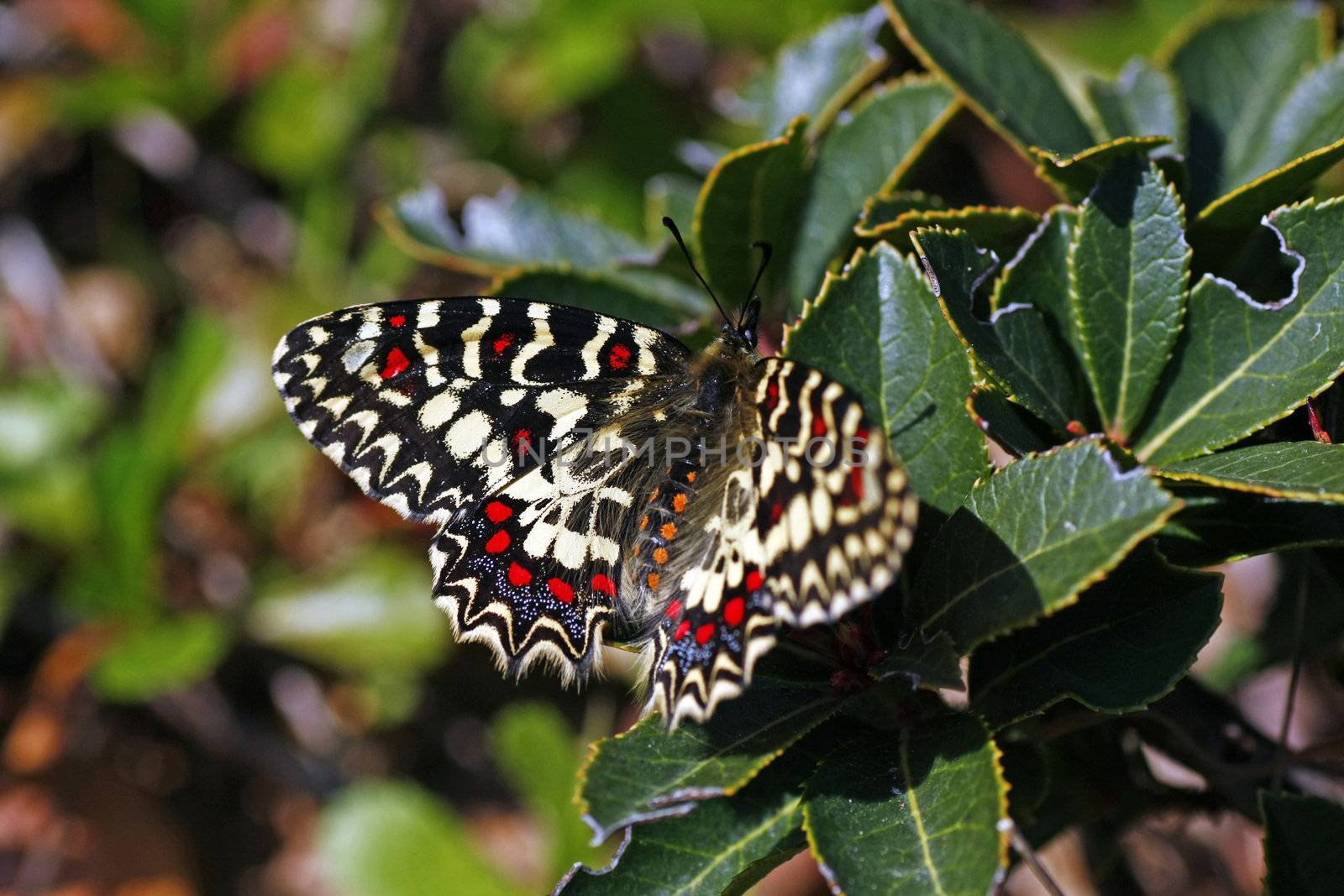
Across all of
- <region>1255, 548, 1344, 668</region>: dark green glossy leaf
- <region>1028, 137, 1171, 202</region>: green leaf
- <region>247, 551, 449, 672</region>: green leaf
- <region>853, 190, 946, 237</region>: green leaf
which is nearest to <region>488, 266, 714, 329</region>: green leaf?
<region>853, 190, 946, 237</region>: green leaf

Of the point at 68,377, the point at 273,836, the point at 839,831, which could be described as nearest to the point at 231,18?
the point at 68,377

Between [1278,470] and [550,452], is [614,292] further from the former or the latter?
[1278,470]

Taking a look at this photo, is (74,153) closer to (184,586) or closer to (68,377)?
(68,377)

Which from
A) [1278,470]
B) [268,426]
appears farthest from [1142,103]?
[268,426]

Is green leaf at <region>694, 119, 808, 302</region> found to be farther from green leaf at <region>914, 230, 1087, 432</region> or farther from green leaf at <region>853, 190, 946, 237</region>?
green leaf at <region>914, 230, 1087, 432</region>

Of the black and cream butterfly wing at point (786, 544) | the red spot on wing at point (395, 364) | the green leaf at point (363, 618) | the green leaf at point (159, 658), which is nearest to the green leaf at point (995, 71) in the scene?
the black and cream butterfly wing at point (786, 544)
